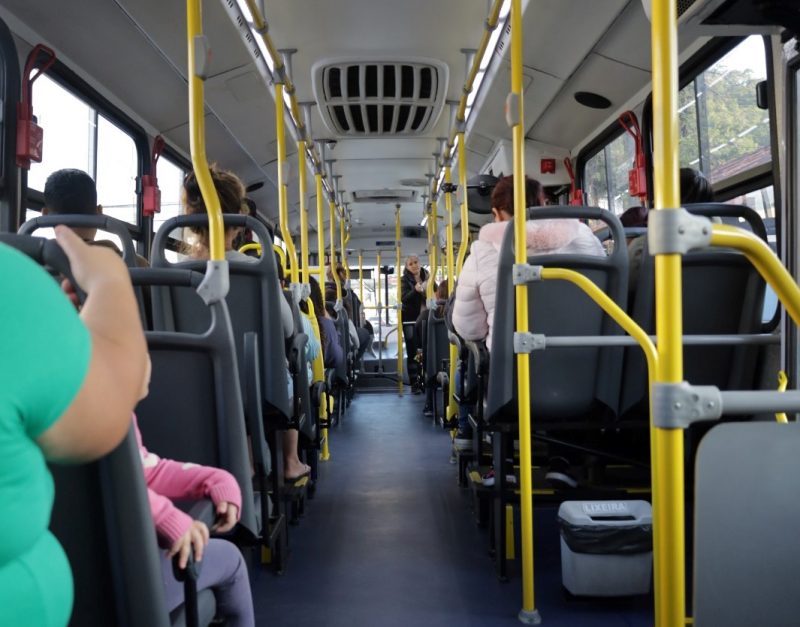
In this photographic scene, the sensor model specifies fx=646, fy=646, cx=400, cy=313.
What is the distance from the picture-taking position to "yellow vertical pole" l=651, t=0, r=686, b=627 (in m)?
1.06

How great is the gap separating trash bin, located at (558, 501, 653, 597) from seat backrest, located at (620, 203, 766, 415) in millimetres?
516

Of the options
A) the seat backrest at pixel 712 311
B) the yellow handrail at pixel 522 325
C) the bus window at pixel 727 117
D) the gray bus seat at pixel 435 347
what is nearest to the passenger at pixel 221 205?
the yellow handrail at pixel 522 325

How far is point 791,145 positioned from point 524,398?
138 centimetres

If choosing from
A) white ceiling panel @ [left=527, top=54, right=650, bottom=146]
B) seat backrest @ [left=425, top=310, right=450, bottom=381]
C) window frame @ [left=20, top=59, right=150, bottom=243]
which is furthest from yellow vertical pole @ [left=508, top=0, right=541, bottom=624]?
seat backrest @ [left=425, top=310, right=450, bottom=381]

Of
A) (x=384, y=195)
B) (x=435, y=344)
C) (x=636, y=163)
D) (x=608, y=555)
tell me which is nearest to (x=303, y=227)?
Answer: (x=435, y=344)

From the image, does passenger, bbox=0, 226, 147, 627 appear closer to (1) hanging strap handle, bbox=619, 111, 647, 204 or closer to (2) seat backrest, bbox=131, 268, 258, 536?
(2) seat backrest, bbox=131, 268, 258, 536

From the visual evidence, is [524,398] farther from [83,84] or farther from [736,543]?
[83,84]

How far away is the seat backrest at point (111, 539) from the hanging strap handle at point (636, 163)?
4.37m

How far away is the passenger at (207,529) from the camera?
3.76 ft

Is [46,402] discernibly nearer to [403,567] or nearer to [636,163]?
[403,567]

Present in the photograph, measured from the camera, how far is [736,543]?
3.51ft

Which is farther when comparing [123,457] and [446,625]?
[446,625]

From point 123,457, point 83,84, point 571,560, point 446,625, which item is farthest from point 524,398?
point 83,84

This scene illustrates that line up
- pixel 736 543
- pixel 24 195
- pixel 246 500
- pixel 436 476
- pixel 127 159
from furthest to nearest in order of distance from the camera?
pixel 127 159 < pixel 436 476 < pixel 24 195 < pixel 246 500 < pixel 736 543
